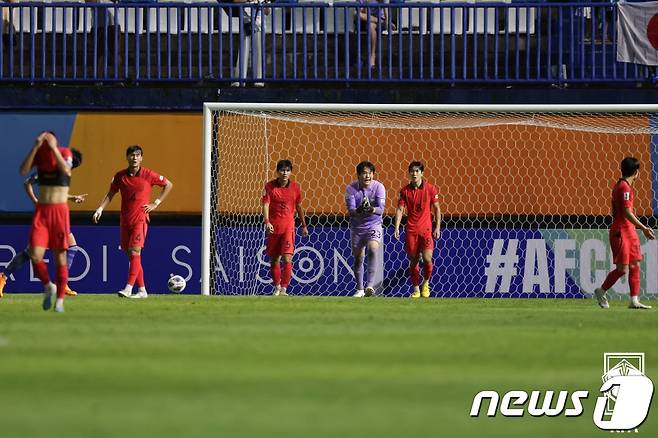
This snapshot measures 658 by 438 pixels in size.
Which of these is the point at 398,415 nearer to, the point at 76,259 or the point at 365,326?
the point at 365,326

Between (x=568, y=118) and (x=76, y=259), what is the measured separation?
7.18m

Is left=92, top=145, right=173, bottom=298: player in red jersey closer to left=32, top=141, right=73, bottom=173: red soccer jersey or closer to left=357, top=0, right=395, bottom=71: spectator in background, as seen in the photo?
left=32, top=141, right=73, bottom=173: red soccer jersey

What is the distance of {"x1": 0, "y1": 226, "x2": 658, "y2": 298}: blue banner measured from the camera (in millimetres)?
19453

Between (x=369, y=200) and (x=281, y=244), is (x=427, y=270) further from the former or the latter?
(x=281, y=244)

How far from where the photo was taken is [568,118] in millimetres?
19953

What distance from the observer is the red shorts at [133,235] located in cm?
1622

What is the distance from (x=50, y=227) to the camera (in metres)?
12.8

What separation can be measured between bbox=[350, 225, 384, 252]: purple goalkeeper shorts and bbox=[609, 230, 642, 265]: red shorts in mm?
4274

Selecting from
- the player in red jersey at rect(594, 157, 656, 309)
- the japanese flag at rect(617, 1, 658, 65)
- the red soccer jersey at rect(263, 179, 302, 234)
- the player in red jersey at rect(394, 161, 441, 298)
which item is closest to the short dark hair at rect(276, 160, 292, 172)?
the red soccer jersey at rect(263, 179, 302, 234)

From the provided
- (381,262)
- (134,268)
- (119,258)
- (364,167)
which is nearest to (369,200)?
(364,167)

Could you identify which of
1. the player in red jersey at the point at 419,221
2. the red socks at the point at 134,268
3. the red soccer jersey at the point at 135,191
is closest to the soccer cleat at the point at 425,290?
the player in red jersey at the point at 419,221

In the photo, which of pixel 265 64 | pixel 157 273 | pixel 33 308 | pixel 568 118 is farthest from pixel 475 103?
pixel 33 308

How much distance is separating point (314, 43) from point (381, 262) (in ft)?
10.9

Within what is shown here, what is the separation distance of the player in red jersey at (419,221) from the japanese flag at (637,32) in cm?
377
